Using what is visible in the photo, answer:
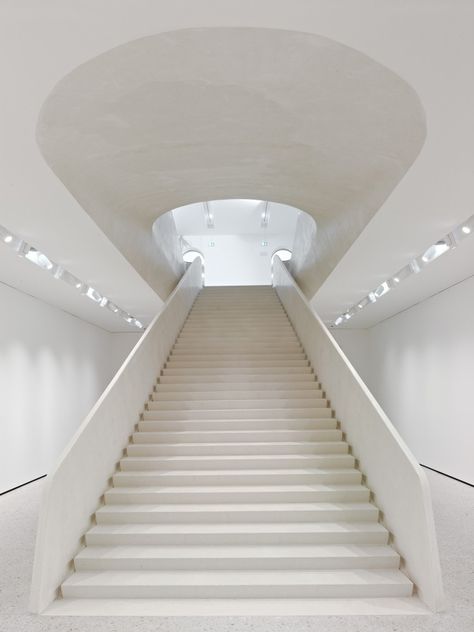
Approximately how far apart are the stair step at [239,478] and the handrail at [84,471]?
1.04 feet

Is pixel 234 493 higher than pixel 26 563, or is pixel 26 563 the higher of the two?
pixel 234 493

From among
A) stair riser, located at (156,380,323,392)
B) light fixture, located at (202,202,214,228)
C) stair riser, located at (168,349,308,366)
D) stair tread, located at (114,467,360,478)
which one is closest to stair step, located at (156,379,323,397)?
stair riser, located at (156,380,323,392)

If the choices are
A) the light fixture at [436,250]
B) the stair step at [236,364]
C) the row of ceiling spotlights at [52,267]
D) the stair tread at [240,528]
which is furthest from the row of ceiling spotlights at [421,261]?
the row of ceiling spotlights at [52,267]

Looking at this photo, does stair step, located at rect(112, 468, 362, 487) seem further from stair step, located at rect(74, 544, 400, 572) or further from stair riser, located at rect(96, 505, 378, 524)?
stair step, located at rect(74, 544, 400, 572)

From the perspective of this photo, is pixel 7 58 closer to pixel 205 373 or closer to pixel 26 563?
pixel 26 563

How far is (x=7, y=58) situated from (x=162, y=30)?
3.16 feet

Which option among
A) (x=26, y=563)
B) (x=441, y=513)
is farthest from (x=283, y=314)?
(x=26, y=563)

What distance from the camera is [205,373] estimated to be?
26.7 feet

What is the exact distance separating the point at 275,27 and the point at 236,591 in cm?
401

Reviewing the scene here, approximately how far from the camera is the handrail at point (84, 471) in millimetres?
3779

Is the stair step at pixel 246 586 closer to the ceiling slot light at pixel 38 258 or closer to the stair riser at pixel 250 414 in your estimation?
the stair riser at pixel 250 414

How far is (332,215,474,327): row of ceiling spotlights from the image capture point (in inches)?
238

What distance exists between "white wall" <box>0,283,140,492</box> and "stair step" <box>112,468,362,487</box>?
3512mm

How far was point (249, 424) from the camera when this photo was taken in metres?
6.45
